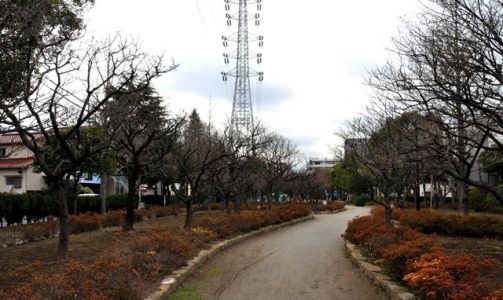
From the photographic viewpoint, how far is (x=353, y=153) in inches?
801

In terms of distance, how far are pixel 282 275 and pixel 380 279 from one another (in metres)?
2.39

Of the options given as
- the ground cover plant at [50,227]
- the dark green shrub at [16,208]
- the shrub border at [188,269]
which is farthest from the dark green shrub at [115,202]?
the shrub border at [188,269]

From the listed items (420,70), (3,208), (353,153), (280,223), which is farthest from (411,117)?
(3,208)

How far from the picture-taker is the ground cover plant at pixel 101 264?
6.39m

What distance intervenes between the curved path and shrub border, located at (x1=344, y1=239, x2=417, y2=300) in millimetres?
140

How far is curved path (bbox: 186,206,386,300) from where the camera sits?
911cm

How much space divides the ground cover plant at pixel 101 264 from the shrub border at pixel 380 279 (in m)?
3.82

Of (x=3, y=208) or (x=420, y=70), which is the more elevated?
(x=420, y=70)

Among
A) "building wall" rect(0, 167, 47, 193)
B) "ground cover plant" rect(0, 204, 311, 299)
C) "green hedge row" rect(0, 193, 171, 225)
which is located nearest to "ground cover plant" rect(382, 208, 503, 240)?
"ground cover plant" rect(0, 204, 311, 299)

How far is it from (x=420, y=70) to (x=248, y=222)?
12.1 m

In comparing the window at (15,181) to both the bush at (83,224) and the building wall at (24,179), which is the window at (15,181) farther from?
the bush at (83,224)

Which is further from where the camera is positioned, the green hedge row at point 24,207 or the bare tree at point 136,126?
the green hedge row at point 24,207

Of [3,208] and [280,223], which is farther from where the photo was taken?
[280,223]

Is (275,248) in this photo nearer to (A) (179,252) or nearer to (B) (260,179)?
(A) (179,252)
